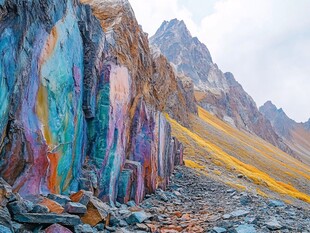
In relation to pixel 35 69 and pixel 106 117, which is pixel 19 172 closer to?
pixel 35 69

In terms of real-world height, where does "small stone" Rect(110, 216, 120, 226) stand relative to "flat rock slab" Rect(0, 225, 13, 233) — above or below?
below

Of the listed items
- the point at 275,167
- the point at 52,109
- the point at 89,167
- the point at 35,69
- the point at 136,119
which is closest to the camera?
the point at 35,69

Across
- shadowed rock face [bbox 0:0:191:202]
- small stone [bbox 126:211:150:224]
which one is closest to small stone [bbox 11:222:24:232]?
shadowed rock face [bbox 0:0:191:202]

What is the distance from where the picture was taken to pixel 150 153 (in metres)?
21.4

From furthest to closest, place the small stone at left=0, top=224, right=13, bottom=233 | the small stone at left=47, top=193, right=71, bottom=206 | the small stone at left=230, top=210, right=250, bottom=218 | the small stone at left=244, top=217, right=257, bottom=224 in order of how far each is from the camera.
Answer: the small stone at left=230, top=210, right=250, bottom=218
the small stone at left=244, top=217, right=257, bottom=224
the small stone at left=47, top=193, right=71, bottom=206
the small stone at left=0, top=224, right=13, bottom=233

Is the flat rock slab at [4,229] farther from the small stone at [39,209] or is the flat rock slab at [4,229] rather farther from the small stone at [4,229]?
the small stone at [39,209]

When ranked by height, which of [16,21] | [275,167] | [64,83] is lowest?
[275,167]

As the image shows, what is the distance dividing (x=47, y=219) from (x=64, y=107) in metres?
5.04

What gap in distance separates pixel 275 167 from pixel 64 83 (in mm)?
74727

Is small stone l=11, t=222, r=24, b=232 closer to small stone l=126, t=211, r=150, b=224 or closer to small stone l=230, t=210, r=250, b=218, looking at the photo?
small stone l=126, t=211, r=150, b=224

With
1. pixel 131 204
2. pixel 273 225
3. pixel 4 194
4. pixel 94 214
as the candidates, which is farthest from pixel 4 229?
pixel 273 225

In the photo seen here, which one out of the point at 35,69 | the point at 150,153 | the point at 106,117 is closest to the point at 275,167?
the point at 150,153

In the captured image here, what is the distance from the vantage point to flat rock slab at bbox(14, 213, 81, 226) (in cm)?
803

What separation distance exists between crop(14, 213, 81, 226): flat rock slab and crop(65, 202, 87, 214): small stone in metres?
0.79
